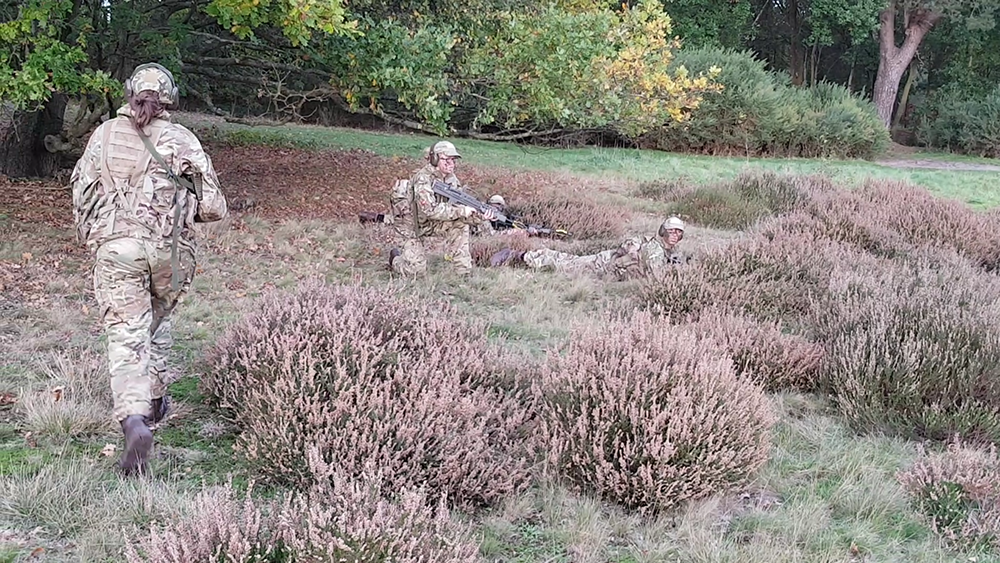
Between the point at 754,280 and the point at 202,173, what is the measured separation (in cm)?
479

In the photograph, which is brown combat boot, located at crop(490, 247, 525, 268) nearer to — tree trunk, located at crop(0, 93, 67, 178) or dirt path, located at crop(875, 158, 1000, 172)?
tree trunk, located at crop(0, 93, 67, 178)

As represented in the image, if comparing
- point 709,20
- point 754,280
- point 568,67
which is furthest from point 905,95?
point 754,280

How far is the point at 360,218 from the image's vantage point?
31.1ft

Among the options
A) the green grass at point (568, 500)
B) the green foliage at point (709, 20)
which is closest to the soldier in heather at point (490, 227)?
the green grass at point (568, 500)

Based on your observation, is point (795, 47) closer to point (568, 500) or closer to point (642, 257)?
point (642, 257)

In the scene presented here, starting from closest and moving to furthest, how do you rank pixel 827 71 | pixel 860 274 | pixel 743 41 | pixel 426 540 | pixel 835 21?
pixel 426 540 < pixel 860 274 < pixel 835 21 < pixel 743 41 < pixel 827 71

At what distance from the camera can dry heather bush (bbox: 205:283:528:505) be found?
3369mm

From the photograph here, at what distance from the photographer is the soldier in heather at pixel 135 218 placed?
Result: 3512mm

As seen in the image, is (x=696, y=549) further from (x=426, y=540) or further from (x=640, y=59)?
(x=640, y=59)

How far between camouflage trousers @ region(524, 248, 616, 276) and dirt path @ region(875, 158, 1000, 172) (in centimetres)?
1565

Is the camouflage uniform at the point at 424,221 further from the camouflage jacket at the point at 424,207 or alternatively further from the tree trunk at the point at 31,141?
the tree trunk at the point at 31,141

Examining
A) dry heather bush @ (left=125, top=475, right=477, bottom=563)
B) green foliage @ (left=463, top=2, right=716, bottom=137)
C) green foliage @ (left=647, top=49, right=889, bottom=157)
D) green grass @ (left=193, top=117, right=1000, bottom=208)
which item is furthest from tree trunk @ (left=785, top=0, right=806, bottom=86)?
dry heather bush @ (left=125, top=475, right=477, bottom=563)

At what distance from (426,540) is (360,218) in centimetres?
717

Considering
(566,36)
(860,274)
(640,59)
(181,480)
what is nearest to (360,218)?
(566,36)
